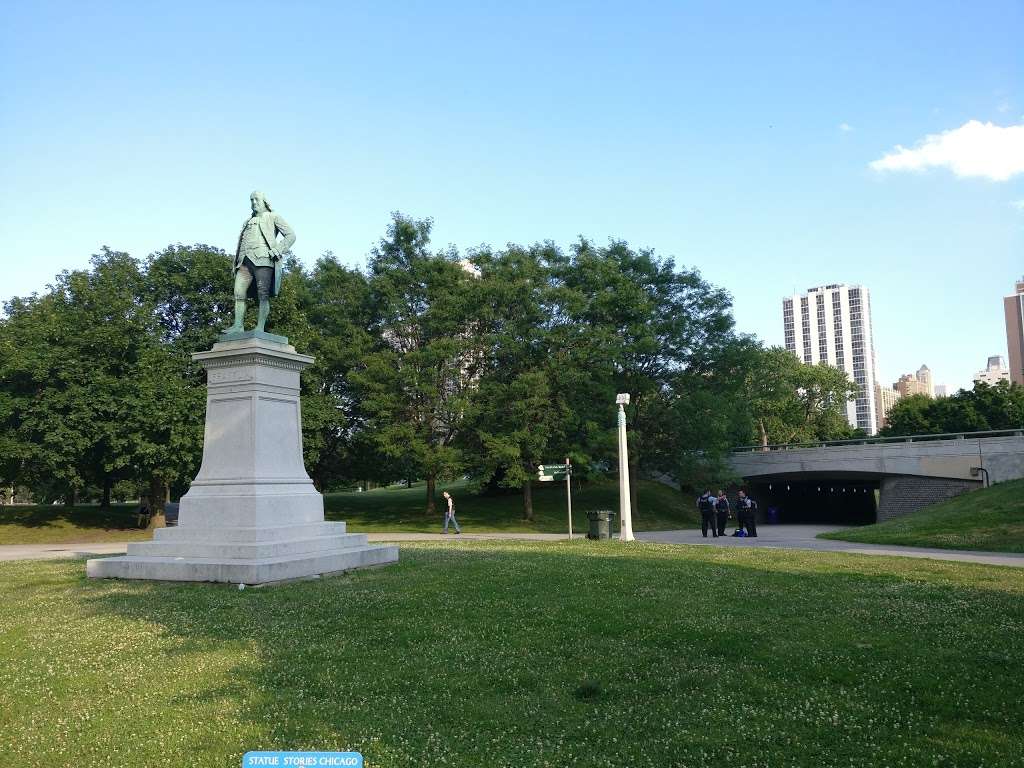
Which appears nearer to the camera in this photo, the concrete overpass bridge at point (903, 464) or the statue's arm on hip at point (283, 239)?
the statue's arm on hip at point (283, 239)

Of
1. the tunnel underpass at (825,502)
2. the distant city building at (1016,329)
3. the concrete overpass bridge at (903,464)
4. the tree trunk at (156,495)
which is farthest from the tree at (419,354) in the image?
the distant city building at (1016,329)

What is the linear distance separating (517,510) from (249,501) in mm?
31049

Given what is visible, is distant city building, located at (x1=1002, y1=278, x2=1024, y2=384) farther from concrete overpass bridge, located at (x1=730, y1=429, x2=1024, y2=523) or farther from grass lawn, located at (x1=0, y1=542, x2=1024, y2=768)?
grass lawn, located at (x1=0, y1=542, x2=1024, y2=768)

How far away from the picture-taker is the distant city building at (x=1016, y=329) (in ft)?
427

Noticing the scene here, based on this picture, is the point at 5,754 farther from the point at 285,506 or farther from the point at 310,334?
the point at 310,334

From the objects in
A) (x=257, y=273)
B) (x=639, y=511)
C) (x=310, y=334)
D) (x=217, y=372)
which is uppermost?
(x=310, y=334)

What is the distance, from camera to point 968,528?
79.0 feet

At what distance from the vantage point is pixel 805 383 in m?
84.8

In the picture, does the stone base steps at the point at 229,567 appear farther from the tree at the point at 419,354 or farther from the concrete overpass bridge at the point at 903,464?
the concrete overpass bridge at the point at 903,464

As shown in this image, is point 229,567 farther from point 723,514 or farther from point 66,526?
point 66,526

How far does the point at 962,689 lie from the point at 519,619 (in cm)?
450

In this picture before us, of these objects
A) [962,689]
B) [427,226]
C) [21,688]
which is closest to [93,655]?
[21,688]

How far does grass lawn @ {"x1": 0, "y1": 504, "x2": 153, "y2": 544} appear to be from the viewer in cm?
3309

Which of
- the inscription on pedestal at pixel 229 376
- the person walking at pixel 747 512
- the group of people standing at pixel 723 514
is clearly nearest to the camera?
the inscription on pedestal at pixel 229 376
